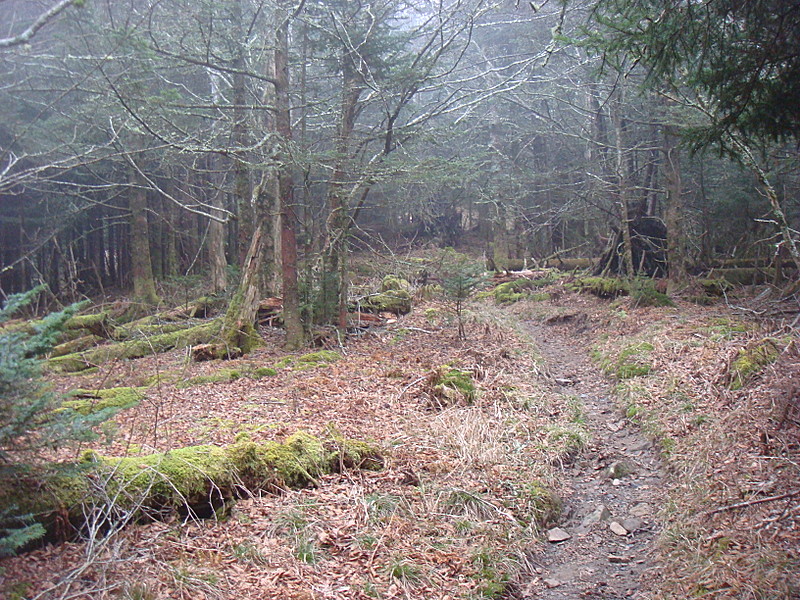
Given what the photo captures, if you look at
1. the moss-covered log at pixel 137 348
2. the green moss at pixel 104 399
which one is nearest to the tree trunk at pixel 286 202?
the moss-covered log at pixel 137 348

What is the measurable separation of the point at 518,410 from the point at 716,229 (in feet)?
46.1

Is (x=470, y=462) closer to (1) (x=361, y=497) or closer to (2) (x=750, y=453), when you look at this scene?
(1) (x=361, y=497)

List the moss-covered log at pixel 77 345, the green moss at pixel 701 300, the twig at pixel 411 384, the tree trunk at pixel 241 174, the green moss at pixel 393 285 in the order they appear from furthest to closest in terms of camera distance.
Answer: the green moss at pixel 393 285
the green moss at pixel 701 300
the moss-covered log at pixel 77 345
the tree trunk at pixel 241 174
the twig at pixel 411 384

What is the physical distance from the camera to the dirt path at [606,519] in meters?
4.82

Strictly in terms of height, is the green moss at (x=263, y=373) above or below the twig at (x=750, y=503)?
below

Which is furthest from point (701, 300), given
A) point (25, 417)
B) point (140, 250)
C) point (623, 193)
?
point (140, 250)

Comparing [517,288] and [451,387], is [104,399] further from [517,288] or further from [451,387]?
[517,288]

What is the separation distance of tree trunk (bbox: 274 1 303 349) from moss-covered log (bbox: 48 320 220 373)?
72.6 inches

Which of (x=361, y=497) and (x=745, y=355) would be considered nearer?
(x=361, y=497)

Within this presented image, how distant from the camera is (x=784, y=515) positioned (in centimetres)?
454

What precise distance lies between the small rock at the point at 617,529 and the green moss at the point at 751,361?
263cm

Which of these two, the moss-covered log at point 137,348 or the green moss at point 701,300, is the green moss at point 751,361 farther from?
the moss-covered log at point 137,348

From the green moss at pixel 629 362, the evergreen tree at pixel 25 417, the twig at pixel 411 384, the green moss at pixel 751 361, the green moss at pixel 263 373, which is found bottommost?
the green moss at pixel 629 362

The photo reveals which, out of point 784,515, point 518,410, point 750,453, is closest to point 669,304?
point 518,410
